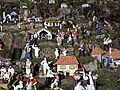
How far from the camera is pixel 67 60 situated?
25922 mm

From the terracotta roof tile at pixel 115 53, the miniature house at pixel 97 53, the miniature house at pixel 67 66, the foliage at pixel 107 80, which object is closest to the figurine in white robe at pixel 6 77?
the miniature house at pixel 67 66

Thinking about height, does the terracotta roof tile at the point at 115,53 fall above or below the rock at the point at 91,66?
above

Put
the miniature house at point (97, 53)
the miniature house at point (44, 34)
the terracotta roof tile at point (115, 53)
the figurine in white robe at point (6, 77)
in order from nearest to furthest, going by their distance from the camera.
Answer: the figurine in white robe at point (6, 77)
the terracotta roof tile at point (115, 53)
the miniature house at point (97, 53)
the miniature house at point (44, 34)

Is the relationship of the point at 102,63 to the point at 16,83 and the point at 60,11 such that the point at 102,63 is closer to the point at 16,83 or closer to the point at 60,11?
the point at 16,83

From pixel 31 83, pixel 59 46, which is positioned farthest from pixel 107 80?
pixel 59 46

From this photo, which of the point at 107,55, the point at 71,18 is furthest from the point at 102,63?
the point at 71,18

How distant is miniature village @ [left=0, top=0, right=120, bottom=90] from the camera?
23141mm

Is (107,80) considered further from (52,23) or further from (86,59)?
(52,23)

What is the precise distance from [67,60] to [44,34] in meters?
6.07

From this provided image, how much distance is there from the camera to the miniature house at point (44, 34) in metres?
31.3

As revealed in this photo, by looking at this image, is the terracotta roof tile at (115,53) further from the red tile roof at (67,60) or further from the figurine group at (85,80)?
the figurine group at (85,80)

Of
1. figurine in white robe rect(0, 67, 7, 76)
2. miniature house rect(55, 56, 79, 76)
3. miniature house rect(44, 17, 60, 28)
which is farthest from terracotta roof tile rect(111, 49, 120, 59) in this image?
miniature house rect(44, 17, 60, 28)

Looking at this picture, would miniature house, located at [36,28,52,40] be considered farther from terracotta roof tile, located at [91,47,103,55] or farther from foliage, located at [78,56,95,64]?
foliage, located at [78,56,95,64]

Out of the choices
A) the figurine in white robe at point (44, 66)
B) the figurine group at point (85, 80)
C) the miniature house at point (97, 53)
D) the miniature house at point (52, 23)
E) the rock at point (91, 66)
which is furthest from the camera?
the miniature house at point (52, 23)
